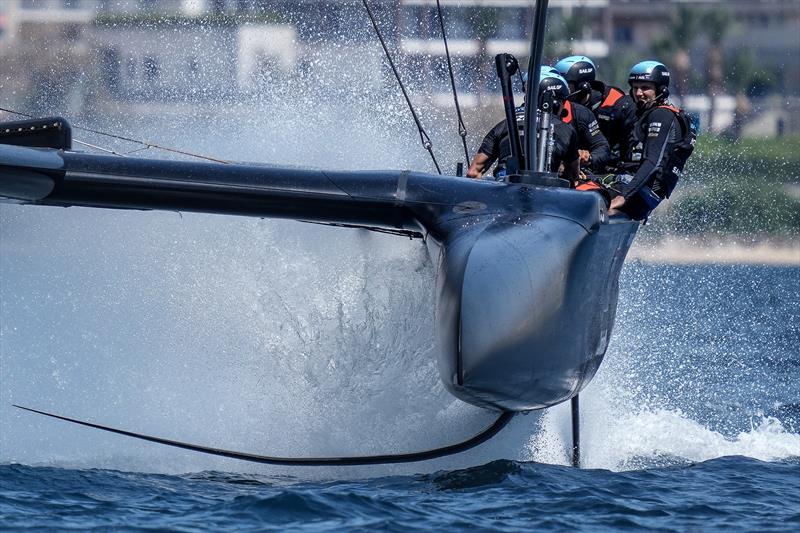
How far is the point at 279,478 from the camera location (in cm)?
649

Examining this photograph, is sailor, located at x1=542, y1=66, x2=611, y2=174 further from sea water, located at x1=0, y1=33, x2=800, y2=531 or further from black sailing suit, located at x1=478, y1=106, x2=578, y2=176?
sea water, located at x1=0, y1=33, x2=800, y2=531

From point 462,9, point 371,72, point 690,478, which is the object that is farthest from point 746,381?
point 462,9

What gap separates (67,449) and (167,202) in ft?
4.69

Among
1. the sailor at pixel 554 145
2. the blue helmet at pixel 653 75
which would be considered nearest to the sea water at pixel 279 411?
the sailor at pixel 554 145

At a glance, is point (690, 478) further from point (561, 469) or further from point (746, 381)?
point (746, 381)

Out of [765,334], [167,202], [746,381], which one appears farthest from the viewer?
[765,334]

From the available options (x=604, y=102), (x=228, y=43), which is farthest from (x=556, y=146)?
(x=228, y=43)

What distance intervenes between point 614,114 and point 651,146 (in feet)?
2.46

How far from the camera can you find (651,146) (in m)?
7.93

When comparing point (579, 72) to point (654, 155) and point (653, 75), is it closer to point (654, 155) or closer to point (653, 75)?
point (653, 75)

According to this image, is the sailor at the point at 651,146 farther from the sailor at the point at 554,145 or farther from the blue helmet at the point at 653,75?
the sailor at the point at 554,145

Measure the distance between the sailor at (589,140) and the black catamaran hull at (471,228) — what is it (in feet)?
5.11

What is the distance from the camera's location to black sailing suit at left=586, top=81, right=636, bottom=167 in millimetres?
8562

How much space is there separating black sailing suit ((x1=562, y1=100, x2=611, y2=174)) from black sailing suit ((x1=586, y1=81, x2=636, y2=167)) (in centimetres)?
35
